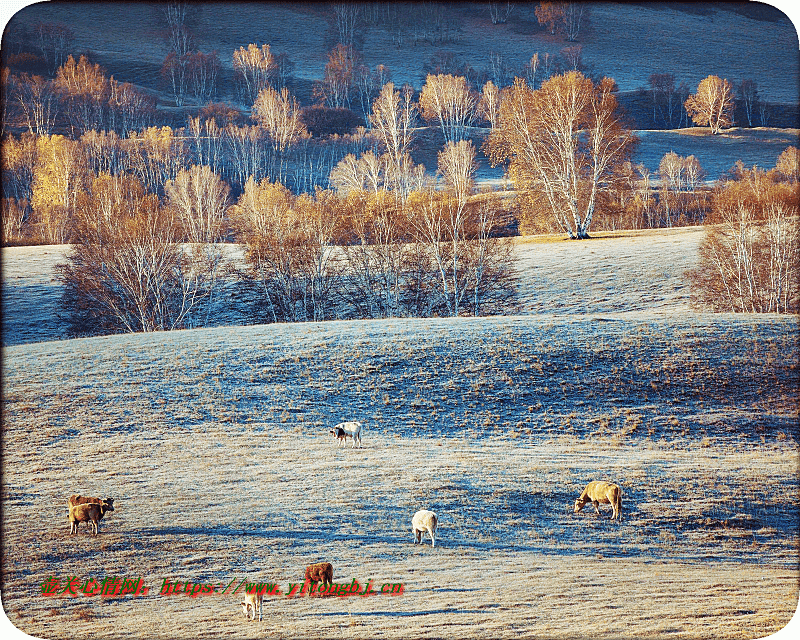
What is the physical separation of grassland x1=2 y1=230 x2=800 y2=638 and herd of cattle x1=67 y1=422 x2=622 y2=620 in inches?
9.2

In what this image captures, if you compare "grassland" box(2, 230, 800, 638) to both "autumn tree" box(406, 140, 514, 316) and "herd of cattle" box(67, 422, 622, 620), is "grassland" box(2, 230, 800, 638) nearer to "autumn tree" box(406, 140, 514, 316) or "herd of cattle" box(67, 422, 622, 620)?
"herd of cattle" box(67, 422, 622, 620)

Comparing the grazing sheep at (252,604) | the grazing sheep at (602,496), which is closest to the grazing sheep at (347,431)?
the grazing sheep at (602,496)

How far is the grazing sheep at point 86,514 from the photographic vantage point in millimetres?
12734

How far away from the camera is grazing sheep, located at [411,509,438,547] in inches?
494

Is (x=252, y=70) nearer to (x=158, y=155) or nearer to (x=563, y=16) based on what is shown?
(x=158, y=155)

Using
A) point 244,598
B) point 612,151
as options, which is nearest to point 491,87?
point 612,151

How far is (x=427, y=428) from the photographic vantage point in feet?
65.6

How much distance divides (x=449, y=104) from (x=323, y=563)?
29.3 m

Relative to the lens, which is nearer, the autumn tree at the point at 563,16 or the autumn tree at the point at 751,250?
the autumn tree at the point at 563,16

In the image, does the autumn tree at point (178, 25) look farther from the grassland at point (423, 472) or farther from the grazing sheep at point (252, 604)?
the grazing sheep at point (252, 604)

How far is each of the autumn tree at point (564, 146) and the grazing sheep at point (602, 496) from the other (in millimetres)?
25079

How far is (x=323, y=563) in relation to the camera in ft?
35.8

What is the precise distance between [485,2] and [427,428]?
11.6 m

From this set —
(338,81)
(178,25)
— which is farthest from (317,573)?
(338,81)
